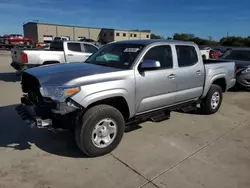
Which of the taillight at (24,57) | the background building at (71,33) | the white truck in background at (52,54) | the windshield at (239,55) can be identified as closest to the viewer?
the taillight at (24,57)

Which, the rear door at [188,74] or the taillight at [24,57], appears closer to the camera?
the rear door at [188,74]

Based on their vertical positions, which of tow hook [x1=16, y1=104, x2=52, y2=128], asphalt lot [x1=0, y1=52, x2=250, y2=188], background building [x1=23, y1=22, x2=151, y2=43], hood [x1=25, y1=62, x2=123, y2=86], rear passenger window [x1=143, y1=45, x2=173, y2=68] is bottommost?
asphalt lot [x1=0, y1=52, x2=250, y2=188]

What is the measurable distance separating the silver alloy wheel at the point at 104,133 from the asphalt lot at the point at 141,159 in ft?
0.74

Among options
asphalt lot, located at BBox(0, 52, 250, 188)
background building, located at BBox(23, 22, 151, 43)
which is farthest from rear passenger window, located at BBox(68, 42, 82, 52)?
background building, located at BBox(23, 22, 151, 43)

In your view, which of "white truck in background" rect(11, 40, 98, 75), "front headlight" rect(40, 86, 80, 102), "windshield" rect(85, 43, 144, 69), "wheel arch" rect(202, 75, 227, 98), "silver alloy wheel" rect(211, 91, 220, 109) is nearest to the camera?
"front headlight" rect(40, 86, 80, 102)

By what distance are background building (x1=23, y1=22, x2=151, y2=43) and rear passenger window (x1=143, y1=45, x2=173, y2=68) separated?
59296 mm

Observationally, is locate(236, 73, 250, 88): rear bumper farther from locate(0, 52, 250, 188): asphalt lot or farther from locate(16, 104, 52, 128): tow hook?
locate(16, 104, 52, 128): tow hook

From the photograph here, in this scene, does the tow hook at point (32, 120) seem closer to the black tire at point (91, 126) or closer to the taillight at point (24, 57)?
the black tire at point (91, 126)

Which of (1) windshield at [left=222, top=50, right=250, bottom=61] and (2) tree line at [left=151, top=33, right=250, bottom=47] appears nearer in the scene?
(1) windshield at [left=222, top=50, right=250, bottom=61]

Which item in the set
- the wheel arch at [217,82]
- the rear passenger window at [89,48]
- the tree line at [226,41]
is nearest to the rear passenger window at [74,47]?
the rear passenger window at [89,48]

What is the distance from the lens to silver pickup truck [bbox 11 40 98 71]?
922 centimetres

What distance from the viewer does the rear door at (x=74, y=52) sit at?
10.2 metres

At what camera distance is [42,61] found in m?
9.41

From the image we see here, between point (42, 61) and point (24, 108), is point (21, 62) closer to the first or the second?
point (42, 61)
